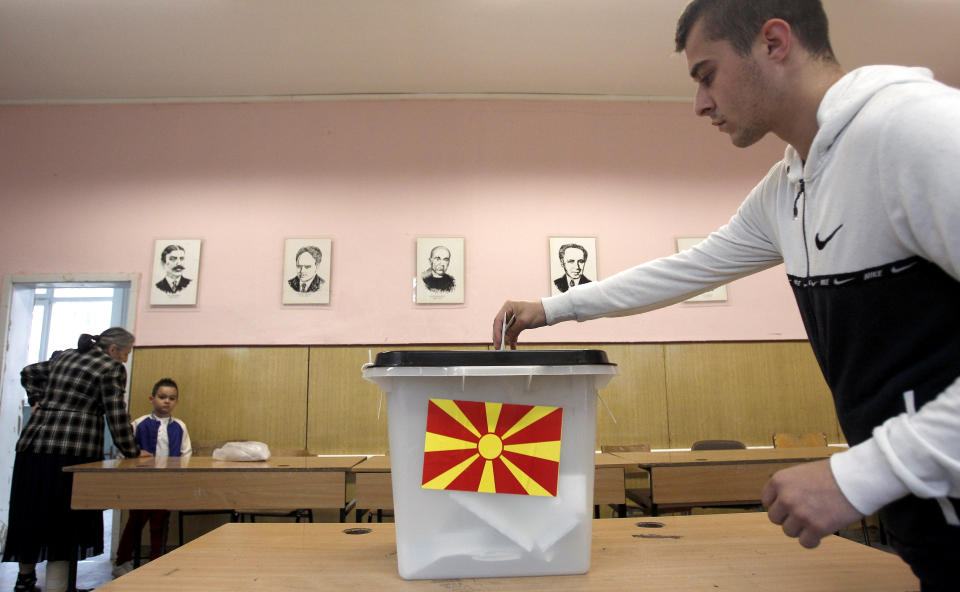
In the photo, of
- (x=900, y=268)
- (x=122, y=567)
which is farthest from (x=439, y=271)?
(x=900, y=268)

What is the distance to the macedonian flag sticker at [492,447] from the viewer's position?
32.8 inches

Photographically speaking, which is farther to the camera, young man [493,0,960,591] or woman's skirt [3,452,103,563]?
woman's skirt [3,452,103,563]

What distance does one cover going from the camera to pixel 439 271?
4715 mm

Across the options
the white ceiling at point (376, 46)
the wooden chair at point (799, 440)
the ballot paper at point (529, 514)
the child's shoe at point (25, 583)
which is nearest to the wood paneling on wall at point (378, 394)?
the wooden chair at point (799, 440)

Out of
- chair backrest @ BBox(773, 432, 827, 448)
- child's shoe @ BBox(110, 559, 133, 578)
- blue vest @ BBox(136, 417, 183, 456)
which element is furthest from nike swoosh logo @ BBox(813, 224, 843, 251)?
child's shoe @ BBox(110, 559, 133, 578)

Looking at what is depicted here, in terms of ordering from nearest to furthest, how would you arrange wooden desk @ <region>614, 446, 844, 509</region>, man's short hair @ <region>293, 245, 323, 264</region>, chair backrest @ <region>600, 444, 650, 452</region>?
wooden desk @ <region>614, 446, 844, 509</region> → chair backrest @ <region>600, 444, 650, 452</region> → man's short hair @ <region>293, 245, 323, 264</region>

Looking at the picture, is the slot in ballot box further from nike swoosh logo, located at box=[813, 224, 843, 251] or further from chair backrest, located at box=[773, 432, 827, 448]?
chair backrest, located at box=[773, 432, 827, 448]

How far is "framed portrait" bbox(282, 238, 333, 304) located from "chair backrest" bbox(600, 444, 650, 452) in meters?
2.38

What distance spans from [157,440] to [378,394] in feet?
5.12

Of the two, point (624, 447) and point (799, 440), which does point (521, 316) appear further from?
point (799, 440)

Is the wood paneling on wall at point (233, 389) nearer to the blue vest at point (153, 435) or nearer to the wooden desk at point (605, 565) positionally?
the blue vest at point (153, 435)

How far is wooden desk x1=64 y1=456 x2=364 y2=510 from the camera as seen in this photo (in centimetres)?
286

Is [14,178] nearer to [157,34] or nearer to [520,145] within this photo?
[157,34]

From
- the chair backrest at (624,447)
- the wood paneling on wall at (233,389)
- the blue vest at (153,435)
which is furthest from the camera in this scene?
the wood paneling on wall at (233,389)
